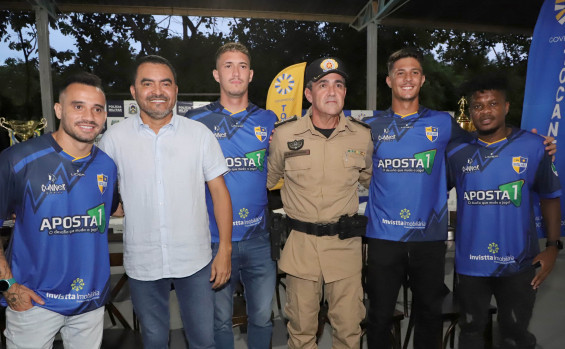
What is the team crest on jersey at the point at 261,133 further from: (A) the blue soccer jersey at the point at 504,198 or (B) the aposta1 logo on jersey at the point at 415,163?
(A) the blue soccer jersey at the point at 504,198

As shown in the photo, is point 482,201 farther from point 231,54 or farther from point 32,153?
point 32,153

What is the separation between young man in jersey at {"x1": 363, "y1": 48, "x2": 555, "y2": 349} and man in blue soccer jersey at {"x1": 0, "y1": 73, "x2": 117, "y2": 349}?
154cm

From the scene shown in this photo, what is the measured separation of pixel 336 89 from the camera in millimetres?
2355

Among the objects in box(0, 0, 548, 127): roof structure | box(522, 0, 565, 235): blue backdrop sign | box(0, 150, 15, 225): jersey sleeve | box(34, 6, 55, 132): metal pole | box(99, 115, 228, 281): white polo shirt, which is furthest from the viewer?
box(0, 0, 548, 127): roof structure

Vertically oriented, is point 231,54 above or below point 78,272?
above

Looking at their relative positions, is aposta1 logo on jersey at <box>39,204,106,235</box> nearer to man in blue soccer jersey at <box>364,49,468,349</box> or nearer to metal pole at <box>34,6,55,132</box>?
man in blue soccer jersey at <box>364,49,468,349</box>

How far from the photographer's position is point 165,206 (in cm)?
197

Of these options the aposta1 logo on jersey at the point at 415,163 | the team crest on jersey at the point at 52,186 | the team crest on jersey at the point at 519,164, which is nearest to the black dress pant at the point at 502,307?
the team crest on jersey at the point at 519,164

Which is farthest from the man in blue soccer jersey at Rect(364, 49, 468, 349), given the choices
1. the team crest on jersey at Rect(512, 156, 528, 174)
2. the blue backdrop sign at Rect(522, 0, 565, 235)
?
the blue backdrop sign at Rect(522, 0, 565, 235)

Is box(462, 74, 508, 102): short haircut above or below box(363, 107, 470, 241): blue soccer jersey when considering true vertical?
above

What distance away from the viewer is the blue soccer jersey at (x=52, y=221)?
5.70ft

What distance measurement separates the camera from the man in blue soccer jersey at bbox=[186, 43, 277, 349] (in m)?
2.29

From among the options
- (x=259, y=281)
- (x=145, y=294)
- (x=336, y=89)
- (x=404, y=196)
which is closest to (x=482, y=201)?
(x=404, y=196)

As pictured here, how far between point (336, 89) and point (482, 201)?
1.07 m
